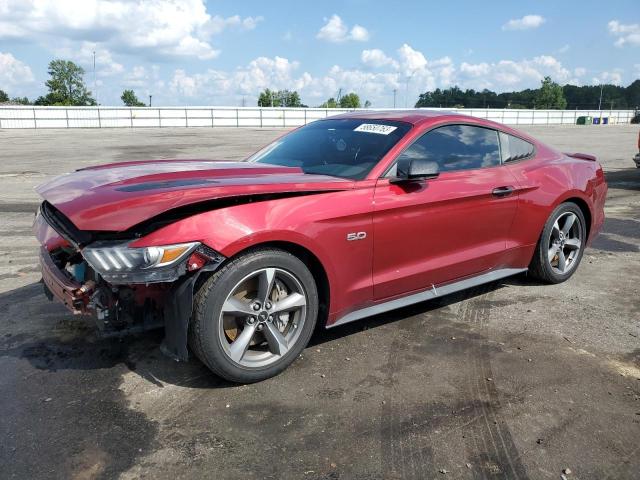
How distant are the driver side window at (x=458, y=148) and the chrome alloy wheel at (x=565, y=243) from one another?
3.40 ft

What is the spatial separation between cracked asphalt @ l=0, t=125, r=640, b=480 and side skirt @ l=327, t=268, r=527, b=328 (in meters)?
0.26

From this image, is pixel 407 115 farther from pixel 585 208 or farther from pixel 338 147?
pixel 585 208

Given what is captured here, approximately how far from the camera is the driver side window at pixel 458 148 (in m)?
3.99

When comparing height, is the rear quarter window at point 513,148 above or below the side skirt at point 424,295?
above

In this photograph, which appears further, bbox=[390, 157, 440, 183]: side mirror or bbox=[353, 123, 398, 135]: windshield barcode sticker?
bbox=[353, 123, 398, 135]: windshield barcode sticker

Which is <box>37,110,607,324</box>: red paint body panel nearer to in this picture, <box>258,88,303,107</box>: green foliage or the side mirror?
the side mirror

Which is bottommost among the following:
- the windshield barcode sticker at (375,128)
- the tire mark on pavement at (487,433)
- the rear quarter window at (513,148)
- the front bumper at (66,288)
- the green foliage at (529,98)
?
the tire mark on pavement at (487,433)

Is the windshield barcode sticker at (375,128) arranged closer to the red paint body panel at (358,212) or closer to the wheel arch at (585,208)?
the red paint body panel at (358,212)

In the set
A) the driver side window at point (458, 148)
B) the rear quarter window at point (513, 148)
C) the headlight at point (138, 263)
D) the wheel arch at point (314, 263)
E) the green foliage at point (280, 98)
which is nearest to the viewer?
the headlight at point (138, 263)

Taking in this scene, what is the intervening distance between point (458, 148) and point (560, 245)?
1624 mm

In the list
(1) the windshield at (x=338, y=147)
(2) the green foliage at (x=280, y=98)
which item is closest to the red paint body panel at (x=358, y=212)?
(1) the windshield at (x=338, y=147)

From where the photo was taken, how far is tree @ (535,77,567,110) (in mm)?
108500

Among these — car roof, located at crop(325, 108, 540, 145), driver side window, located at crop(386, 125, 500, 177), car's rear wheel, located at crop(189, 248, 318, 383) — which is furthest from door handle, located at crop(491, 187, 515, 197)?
car's rear wheel, located at crop(189, 248, 318, 383)

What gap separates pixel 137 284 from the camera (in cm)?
286
